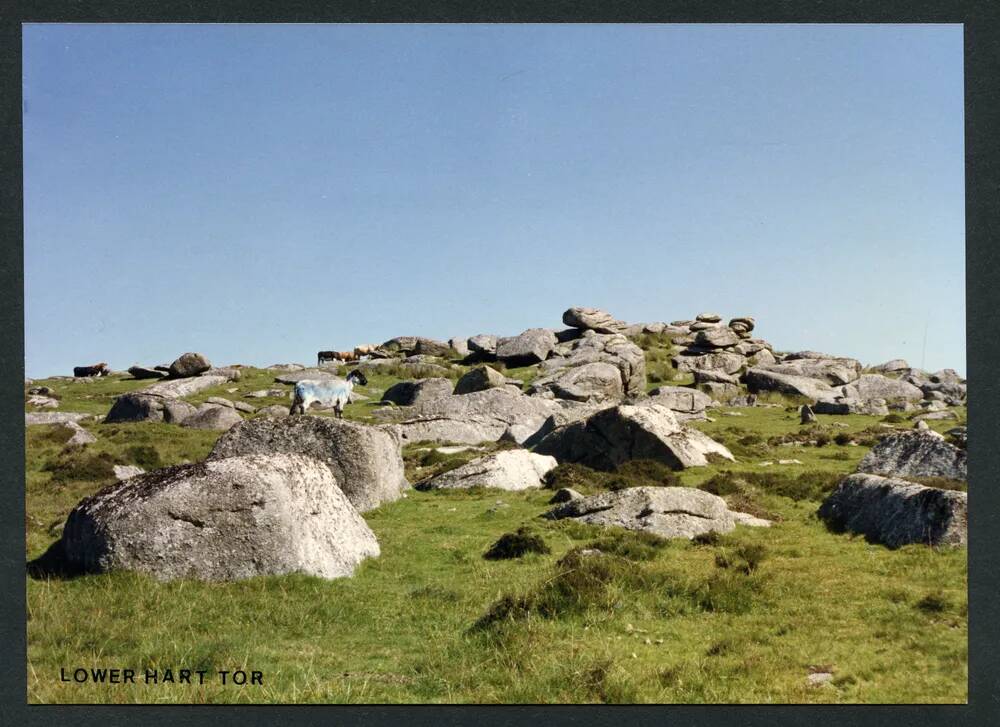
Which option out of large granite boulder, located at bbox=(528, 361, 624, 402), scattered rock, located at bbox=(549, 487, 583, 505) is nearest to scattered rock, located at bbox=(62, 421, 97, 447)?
scattered rock, located at bbox=(549, 487, 583, 505)

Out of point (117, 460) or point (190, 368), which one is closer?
point (117, 460)

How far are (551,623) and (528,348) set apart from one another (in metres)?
66.3

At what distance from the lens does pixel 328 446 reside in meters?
25.9

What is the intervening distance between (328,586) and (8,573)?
555cm

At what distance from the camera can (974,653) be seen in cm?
1334

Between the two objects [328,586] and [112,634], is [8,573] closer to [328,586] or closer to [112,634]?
[112,634]

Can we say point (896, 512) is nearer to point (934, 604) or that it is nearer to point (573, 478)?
point (934, 604)

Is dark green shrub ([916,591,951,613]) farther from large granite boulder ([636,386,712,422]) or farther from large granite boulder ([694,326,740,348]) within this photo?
large granite boulder ([694,326,740,348])

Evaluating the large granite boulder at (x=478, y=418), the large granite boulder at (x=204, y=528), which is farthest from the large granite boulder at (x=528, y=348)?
the large granite boulder at (x=204, y=528)

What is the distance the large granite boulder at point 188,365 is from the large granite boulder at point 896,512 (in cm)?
6539

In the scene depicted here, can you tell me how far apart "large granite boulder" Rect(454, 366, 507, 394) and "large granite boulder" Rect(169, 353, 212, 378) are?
2777 centimetres

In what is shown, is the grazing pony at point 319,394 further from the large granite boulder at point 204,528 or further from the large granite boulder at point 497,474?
the large granite boulder at point 204,528

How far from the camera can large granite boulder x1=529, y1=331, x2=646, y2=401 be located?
6391cm

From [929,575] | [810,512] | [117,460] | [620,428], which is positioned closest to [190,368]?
[117,460]
